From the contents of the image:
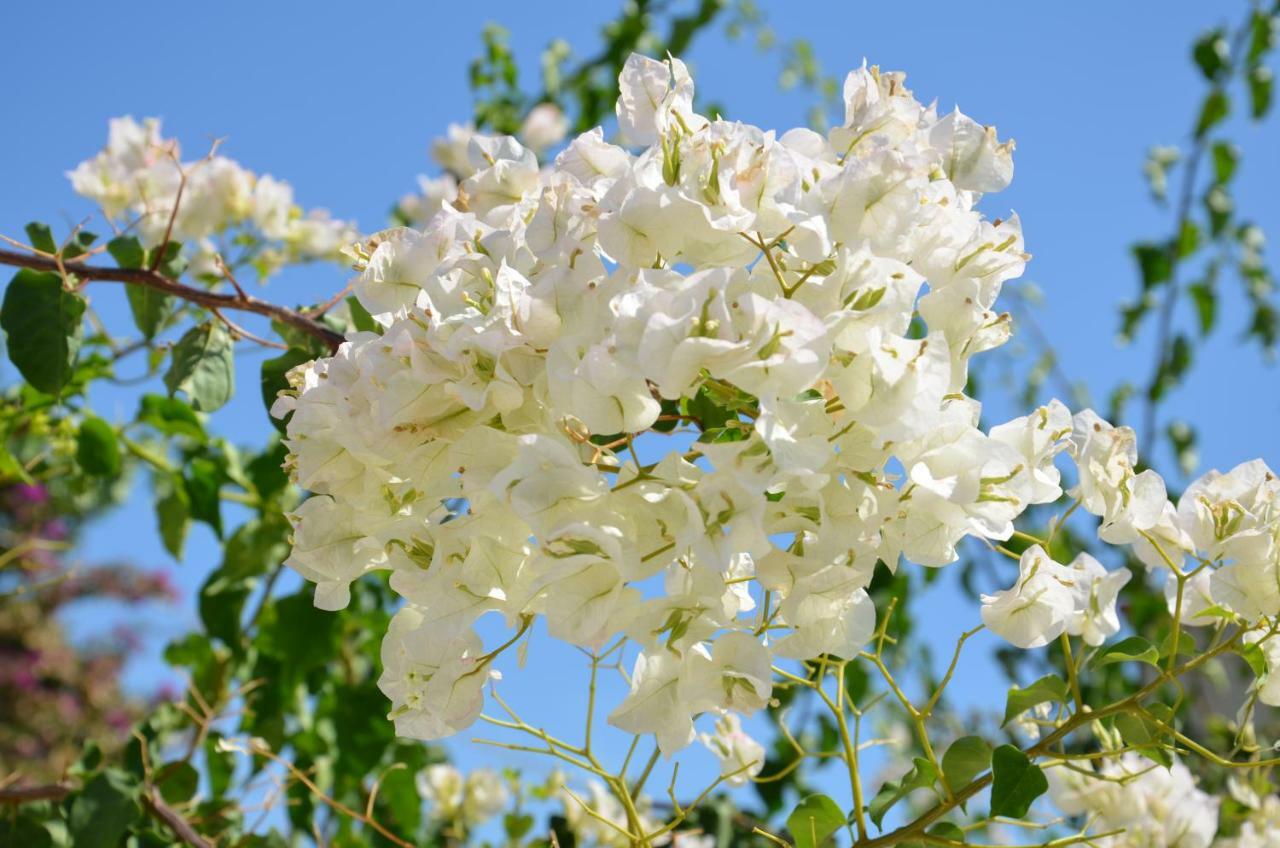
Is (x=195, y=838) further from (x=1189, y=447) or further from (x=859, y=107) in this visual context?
(x=1189, y=447)

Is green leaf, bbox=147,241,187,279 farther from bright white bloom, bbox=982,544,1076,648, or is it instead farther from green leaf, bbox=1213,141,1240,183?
green leaf, bbox=1213,141,1240,183

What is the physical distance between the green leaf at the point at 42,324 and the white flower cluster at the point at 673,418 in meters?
0.46

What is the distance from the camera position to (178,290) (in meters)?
0.95

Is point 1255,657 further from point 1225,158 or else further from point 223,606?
point 1225,158

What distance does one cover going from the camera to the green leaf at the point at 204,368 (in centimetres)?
93

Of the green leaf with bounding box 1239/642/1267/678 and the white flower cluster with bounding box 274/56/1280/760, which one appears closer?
the white flower cluster with bounding box 274/56/1280/760

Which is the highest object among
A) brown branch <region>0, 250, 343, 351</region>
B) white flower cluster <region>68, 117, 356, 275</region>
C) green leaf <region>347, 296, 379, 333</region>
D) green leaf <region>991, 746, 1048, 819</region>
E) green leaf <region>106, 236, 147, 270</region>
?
white flower cluster <region>68, 117, 356, 275</region>

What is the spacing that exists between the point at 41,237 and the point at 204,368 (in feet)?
0.61

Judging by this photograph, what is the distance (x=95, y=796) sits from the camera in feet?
3.27

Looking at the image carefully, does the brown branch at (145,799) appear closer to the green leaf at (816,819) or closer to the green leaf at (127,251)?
the green leaf at (127,251)

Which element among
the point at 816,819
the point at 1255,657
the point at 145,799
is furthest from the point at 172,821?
the point at 1255,657

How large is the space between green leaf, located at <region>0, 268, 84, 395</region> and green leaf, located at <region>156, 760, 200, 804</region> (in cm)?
42

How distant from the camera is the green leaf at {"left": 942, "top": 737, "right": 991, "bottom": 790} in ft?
2.16

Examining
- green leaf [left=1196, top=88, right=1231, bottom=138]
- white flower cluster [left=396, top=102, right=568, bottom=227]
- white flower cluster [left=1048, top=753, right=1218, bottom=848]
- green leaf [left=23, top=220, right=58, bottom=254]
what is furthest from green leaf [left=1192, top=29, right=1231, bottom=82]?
green leaf [left=23, top=220, right=58, bottom=254]
